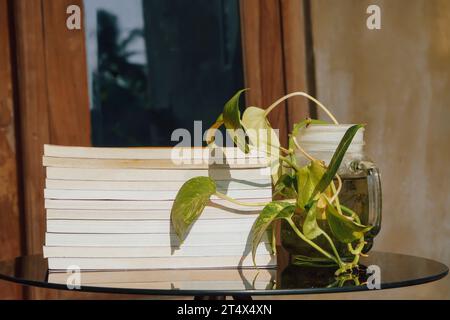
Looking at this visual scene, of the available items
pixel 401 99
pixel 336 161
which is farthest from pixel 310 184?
pixel 401 99

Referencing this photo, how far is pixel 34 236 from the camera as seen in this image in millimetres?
1525

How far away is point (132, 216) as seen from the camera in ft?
2.81

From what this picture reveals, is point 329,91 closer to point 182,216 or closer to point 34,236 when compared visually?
point 34,236

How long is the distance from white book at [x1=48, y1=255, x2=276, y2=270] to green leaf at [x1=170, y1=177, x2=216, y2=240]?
0.13 feet

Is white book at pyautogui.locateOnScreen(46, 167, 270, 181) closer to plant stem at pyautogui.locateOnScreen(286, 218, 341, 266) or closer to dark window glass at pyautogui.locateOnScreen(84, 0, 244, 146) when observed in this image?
plant stem at pyautogui.locateOnScreen(286, 218, 341, 266)

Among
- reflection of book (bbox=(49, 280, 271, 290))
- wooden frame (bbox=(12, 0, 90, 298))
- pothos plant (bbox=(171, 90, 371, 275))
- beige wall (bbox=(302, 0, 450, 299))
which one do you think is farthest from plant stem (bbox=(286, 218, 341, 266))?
beige wall (bbox=(302, 0, 450, 299))

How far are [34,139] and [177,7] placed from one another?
1.69 feet

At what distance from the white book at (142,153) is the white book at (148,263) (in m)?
0.13

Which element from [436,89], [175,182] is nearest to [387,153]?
[436,89]

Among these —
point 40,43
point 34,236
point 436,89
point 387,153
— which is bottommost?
point 34,236

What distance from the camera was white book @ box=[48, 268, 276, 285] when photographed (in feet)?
2.61

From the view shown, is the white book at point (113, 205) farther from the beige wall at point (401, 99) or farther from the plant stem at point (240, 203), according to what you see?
the beige wall at point (401, 99)

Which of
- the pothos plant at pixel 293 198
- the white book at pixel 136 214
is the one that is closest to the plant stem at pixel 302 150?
the pothos plant at pixel 293 198

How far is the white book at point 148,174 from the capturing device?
86 centimetres
